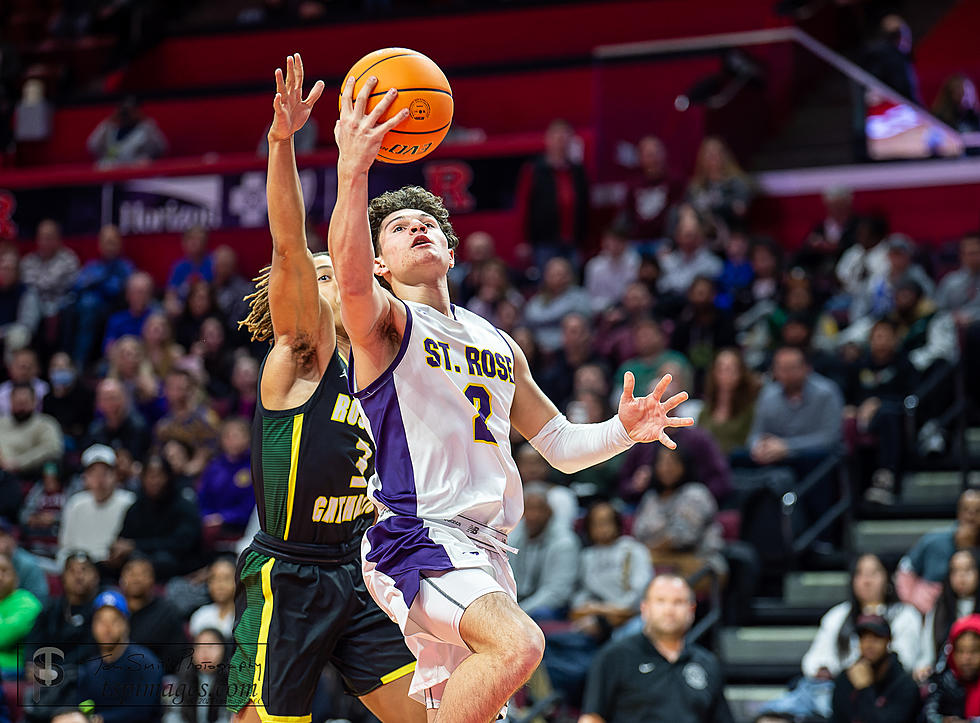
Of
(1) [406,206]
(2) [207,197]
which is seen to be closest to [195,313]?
(2) [207,197]

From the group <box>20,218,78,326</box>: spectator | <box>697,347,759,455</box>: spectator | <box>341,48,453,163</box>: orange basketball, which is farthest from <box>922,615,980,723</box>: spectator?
<box>20,218,78,326</box>: spectator

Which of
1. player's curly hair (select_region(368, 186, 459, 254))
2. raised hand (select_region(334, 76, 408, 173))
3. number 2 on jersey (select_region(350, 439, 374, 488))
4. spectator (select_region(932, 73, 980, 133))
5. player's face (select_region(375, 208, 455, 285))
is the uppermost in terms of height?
→ spectator (select_region(932, 73, 980, 133))

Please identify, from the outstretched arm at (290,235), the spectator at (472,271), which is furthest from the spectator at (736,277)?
the outstretched arm at (290,235)

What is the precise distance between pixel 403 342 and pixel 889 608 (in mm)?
5647

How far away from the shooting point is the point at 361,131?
4.81m

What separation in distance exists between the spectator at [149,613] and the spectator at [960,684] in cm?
486

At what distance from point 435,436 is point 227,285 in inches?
459

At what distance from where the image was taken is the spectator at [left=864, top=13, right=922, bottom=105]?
1292 cm

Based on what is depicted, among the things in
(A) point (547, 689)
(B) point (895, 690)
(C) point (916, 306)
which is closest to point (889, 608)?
(B) point (895, 690)

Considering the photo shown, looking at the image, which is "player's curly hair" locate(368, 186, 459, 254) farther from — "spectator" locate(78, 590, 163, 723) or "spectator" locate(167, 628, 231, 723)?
"spectator" locate(78, 590, 163, 723)

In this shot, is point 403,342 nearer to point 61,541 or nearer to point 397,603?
point 397,603

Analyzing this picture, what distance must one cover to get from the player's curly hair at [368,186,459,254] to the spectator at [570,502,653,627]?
5.19 m

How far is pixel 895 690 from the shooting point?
8.87 meters

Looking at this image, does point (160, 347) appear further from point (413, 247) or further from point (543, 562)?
point (413, 247)
